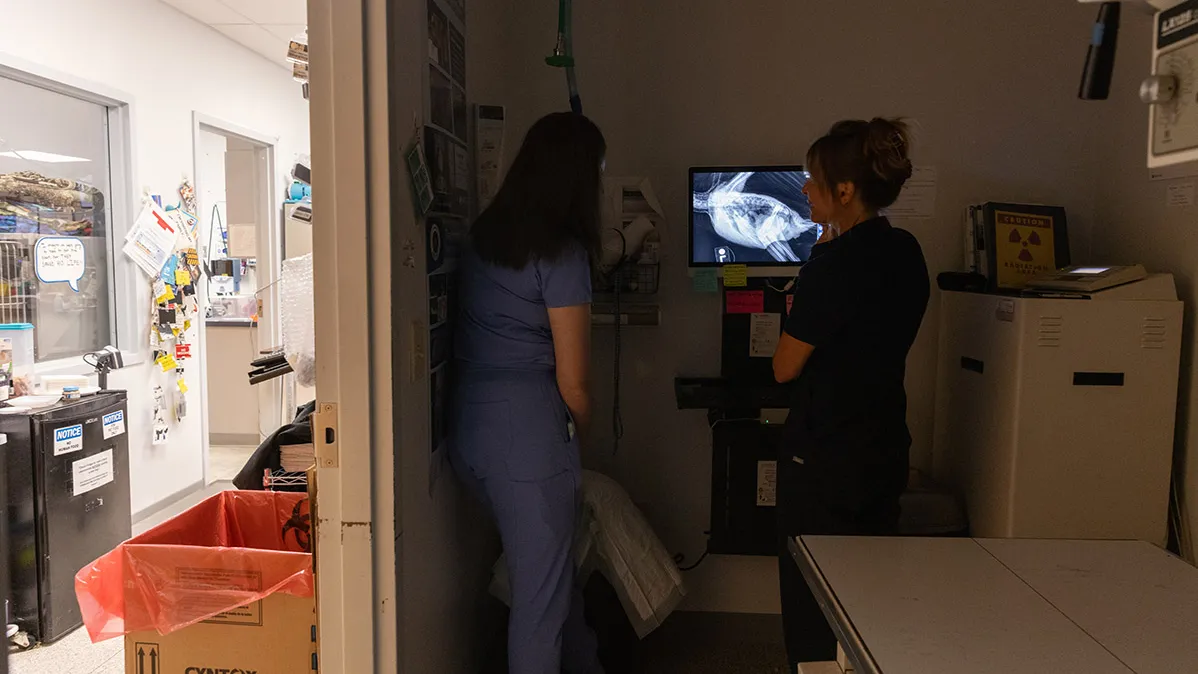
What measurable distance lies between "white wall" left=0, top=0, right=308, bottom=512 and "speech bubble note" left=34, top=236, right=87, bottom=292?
0.32 metres

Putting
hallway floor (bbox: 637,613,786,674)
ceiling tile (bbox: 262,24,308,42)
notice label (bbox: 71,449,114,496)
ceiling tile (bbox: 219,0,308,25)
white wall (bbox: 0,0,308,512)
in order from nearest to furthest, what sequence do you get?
hallway floor (bbox: 637,613,786,674) → notice label (bbox: 71,449,114,496) → white wall (bbox: 0,0,308,512) → ceiling tile (bbox: 219,0,308,25) → ceiling tile (bbox: 262,24,308,42)

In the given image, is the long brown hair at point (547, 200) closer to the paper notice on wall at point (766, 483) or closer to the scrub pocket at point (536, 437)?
the scrub pocket at point (536, 437)

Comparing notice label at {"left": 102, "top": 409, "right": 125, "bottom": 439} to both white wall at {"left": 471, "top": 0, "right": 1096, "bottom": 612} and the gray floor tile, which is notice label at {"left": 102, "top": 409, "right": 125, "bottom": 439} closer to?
the gray floor tile

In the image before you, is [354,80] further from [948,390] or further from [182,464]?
[182,464]

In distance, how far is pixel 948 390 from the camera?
254cm

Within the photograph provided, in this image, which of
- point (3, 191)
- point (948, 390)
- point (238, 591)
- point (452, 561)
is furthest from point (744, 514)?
point (3, 191)

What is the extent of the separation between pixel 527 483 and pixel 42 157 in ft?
9.36

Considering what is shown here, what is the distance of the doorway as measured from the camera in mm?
5191

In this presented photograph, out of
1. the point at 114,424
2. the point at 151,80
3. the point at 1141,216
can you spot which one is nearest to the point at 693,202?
the point at 1141,216

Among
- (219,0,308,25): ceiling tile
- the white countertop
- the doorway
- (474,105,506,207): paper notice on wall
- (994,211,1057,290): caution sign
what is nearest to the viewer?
the white countertop

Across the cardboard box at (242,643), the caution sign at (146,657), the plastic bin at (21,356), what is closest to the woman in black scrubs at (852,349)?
the cardboard box at (242,643)

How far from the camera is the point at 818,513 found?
5.90ft

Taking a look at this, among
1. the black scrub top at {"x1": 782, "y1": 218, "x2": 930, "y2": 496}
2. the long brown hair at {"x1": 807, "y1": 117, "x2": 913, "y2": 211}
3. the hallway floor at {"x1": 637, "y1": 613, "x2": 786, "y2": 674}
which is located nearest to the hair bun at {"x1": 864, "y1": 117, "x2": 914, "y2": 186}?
the long brown hair at {"x1": 807, "y1": 117, "x2": 913, "y2": 211}

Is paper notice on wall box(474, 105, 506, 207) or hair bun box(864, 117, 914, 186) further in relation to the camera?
paper notice on wall box(474, 105, 506, 207)
